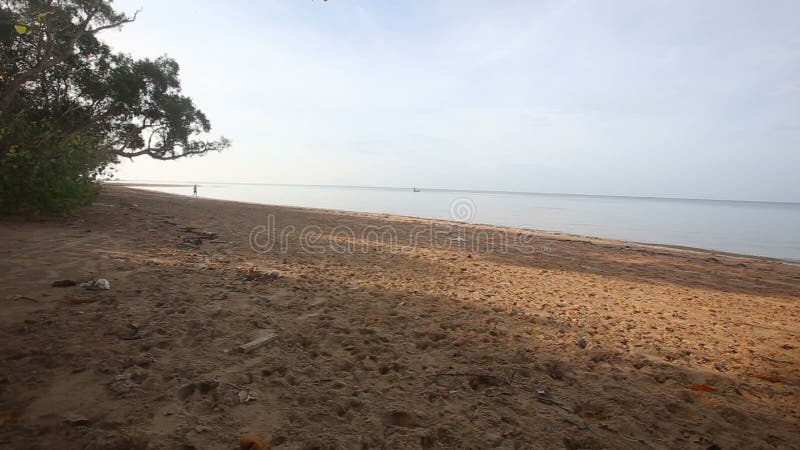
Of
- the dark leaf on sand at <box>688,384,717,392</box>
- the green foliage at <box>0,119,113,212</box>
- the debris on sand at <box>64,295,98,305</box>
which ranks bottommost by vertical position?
the dark leaf on sand at <box>688,384,717,392</box>

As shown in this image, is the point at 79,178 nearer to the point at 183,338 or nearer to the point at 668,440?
the point at 183,338

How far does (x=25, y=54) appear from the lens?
1299 cm

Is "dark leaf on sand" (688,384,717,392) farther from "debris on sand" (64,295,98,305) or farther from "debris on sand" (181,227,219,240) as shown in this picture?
"debris on sand" (181,227,219,240)

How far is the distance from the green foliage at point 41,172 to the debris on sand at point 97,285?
4274 mm

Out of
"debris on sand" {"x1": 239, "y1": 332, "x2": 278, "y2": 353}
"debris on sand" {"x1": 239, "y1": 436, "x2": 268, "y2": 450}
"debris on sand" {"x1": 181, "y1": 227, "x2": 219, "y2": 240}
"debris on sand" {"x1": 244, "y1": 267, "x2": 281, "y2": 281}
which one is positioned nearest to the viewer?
"debris on sand" {"x1": 239, "y1": 436, "x2": 268, "y2": 450}

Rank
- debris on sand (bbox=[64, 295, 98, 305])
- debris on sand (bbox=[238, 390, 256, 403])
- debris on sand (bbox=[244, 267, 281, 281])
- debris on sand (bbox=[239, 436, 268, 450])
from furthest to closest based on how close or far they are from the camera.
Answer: debris on sand (bbox=[244, 267, 281, 281]), debris on sand (bbox=[64, 295, 98, 305]), debris on sand (bbox=[238, 390, 256, 403]), debris on sand (bbox=[239, 436, 268, 450])

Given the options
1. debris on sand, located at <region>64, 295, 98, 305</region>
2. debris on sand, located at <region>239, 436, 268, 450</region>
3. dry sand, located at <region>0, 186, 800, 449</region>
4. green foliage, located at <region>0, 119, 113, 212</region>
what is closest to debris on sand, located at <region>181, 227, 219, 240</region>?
dry sand, located at <region>0, 186, 800, 449</region>

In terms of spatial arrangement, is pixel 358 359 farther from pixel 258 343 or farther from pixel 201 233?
pixel 201 233

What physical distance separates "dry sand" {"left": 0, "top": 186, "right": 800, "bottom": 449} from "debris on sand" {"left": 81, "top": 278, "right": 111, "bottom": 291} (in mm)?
100

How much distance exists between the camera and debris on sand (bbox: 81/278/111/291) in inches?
153

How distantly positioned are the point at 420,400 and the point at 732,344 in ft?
13.4

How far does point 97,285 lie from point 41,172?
15.5 feet

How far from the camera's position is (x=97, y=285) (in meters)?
3.93

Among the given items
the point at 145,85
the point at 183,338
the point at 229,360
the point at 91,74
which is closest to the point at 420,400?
the point at 229,360
